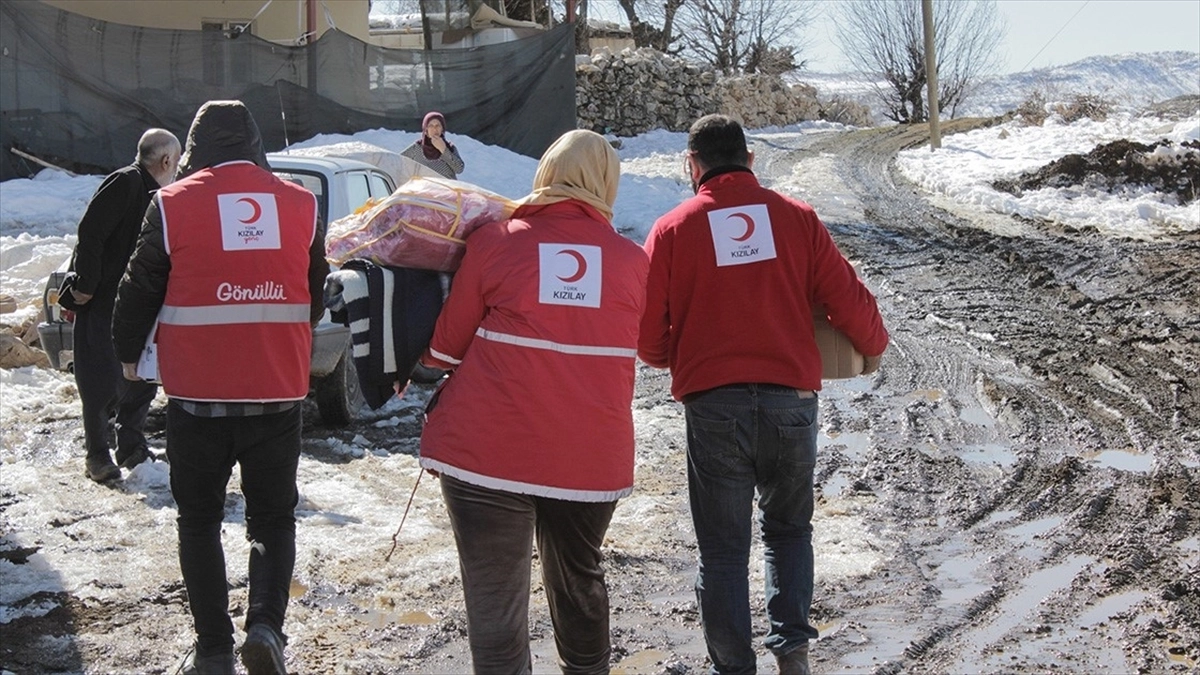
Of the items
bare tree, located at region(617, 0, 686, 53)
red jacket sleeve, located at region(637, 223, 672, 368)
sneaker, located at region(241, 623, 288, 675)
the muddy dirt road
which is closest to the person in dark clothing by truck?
the muddy dirt road

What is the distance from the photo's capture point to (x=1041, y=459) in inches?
284

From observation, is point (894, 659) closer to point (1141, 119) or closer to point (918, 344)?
point (918, 344)

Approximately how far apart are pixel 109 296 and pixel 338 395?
195cm

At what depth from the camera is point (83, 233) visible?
628cm

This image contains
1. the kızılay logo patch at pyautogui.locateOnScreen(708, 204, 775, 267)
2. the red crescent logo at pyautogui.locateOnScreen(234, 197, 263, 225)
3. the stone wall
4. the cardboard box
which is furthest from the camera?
the stone wall

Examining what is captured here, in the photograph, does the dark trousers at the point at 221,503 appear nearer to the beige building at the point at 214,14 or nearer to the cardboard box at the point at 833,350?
the cardboard box at the point at 833,350

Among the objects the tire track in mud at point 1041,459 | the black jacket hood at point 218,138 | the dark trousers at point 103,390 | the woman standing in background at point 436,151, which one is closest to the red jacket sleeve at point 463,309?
the black jacket hood at point 218,138

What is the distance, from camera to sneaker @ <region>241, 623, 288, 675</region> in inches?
161

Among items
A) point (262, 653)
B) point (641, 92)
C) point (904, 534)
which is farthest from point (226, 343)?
point (641, 92)

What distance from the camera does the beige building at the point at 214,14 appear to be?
21.0 meters

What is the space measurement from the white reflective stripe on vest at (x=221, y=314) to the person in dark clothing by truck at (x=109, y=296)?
227 centimetres

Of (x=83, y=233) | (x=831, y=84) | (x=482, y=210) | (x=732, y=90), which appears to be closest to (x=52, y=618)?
(x=83, y=233)

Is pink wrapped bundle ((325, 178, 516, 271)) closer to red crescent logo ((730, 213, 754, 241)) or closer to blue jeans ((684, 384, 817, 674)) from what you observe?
red crescent logo ((730, 213, 754, 241))

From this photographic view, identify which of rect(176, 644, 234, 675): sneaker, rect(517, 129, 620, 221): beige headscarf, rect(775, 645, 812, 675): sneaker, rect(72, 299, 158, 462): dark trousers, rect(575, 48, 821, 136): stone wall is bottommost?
rect(176, 644, 234, 675): sneaker
